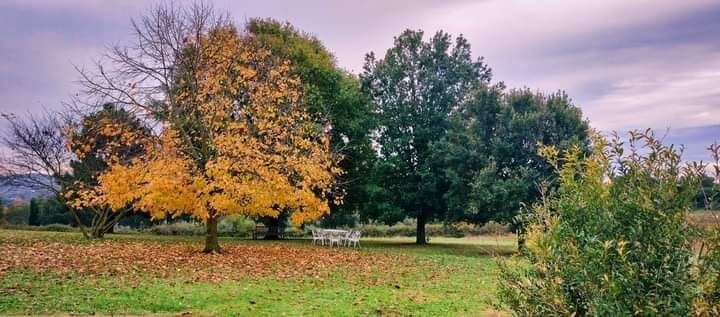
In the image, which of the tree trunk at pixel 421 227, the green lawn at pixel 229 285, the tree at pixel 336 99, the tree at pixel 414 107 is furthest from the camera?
the tree trunk at pixel 421 227

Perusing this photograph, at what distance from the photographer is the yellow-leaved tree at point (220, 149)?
53.3 ft

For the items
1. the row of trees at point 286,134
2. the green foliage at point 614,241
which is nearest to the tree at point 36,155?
the row of trees at point 286,134

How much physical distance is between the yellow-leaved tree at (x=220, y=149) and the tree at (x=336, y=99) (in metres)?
8.05

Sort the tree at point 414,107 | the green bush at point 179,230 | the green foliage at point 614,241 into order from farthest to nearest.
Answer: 1. the green bush at point 179,230
2. the tree at point 414,107
3. the green foliage at point 614,241

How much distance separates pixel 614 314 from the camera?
116 inches

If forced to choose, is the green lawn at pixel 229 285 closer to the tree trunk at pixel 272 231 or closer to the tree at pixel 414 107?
the tree at pixel 414 107

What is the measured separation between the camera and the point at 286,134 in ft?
61.0

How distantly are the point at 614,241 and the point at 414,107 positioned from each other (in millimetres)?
28966

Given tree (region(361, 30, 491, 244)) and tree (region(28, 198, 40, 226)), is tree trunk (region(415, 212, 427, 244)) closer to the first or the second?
tree (region(361, 30, 491, 244))

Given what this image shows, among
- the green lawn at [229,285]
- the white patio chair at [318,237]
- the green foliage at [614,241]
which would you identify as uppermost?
the green foliage at [614,241]

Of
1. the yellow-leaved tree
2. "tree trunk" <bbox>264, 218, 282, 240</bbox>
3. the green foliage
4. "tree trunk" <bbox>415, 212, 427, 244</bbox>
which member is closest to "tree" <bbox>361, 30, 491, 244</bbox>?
"tree trunk" <bbox>415, 212, 427, 244</bbox>

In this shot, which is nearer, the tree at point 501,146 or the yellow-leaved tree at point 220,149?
the yellow-leaved tree at point 220,149

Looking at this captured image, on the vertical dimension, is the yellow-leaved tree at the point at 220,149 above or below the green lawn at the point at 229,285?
above

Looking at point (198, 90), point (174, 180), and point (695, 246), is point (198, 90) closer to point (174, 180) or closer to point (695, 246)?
point (174, 180)
